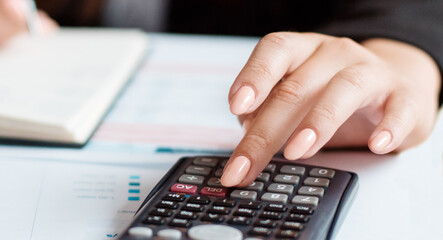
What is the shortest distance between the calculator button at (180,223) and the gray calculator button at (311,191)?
0.22ft

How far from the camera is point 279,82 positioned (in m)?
0.37

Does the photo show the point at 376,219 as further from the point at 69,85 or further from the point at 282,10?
the point at 282,10

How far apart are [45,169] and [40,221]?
7cm

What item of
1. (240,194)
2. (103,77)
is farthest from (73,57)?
(240,194)

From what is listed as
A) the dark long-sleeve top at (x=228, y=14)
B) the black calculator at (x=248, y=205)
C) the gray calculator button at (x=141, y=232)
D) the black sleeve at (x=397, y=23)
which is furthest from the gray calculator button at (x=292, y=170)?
the dark long-sleeve top at (x=228, y=14)

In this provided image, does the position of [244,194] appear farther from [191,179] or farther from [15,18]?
[15,18]

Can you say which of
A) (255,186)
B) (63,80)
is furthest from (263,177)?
(63,80)

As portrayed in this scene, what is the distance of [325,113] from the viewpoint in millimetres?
325

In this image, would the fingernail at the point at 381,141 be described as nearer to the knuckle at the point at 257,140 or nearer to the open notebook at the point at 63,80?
the knuckle at the point at 257,140

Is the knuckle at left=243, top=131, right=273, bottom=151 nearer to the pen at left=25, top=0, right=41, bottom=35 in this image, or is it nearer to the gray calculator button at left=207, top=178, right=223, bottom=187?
the gray calculator button at left=207, top=178, right=223, bottom=187

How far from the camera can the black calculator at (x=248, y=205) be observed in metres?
0.26

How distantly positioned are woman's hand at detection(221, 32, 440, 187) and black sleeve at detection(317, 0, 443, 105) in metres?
0.09

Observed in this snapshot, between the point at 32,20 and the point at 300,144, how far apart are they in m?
0.50

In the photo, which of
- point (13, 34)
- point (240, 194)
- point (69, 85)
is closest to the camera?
point (240, 194)
